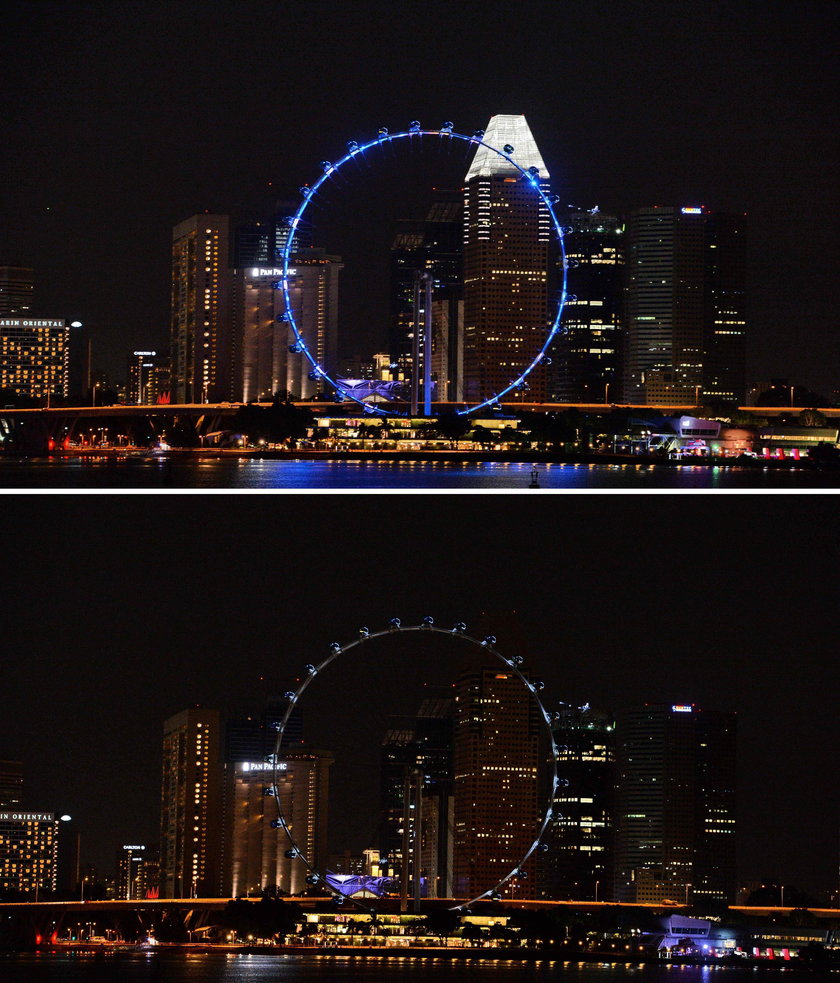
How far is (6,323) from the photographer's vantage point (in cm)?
6519

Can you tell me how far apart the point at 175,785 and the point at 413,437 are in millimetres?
25490

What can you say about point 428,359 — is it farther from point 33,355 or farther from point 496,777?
point 33,355

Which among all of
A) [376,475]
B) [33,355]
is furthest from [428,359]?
[33,355]

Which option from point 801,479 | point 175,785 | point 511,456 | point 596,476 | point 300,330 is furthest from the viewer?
point 175,785

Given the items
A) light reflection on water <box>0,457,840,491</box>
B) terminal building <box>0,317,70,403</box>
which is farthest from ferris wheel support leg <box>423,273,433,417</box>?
terminal building <box>0,317,70,403</box>

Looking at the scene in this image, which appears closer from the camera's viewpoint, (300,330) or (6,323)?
(300,330)

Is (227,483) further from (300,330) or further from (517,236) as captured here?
(517,236)

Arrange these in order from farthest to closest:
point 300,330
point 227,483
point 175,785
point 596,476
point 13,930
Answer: point 175,785 → point 13,930 → point 596,476 → point 300,330 → point 227,483

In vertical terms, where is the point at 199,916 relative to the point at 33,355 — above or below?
below

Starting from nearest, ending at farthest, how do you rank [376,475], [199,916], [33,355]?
1. [376,475]
2. [199,916]
3. [33,355]

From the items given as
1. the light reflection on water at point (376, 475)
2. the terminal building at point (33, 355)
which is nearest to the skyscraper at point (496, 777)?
the light reflection on water at point (376, 475)

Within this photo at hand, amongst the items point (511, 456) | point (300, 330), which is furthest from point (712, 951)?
point (300, 330)

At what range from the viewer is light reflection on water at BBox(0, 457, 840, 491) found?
1145 inches

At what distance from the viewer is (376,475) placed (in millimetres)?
31844
